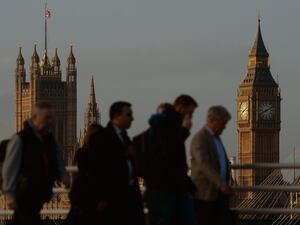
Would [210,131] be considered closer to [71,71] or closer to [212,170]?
[212,170]

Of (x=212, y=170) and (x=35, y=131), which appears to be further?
(x=212, y=170)

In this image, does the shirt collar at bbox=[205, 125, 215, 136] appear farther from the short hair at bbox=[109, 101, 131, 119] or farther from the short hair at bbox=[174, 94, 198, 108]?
the short hair at bbox=[109, 101, 131, 119]

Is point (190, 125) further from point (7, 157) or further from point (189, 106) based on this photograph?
point (7, 157)

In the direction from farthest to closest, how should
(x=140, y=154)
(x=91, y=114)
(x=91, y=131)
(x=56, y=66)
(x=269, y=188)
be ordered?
(x=56, y=66)
(x=91, y=114)
(x=269, y=188)
(x=91, y=131)
(x=140, y=154)

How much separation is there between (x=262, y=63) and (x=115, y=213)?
343ft

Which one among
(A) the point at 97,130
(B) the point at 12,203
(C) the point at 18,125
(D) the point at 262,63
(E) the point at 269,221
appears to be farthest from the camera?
(D) the point at 262,63

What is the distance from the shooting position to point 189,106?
9.55m

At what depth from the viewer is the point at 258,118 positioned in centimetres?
10838

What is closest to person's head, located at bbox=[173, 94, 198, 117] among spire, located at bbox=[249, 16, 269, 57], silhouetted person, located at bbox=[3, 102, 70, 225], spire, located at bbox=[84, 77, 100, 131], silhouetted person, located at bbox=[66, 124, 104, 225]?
→ silhouetted person, located at bbox=[66, 124, 104, 225]

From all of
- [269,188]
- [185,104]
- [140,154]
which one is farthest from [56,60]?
[140,154]

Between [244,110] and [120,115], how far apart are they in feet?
328

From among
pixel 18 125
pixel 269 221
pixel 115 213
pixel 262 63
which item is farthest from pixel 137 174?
pixel 262 63

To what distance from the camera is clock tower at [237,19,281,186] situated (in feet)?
351

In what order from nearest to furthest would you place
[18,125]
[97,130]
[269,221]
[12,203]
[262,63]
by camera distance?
[12,203]
[97,130]
[269,221]
[18,125]
[262,63]
